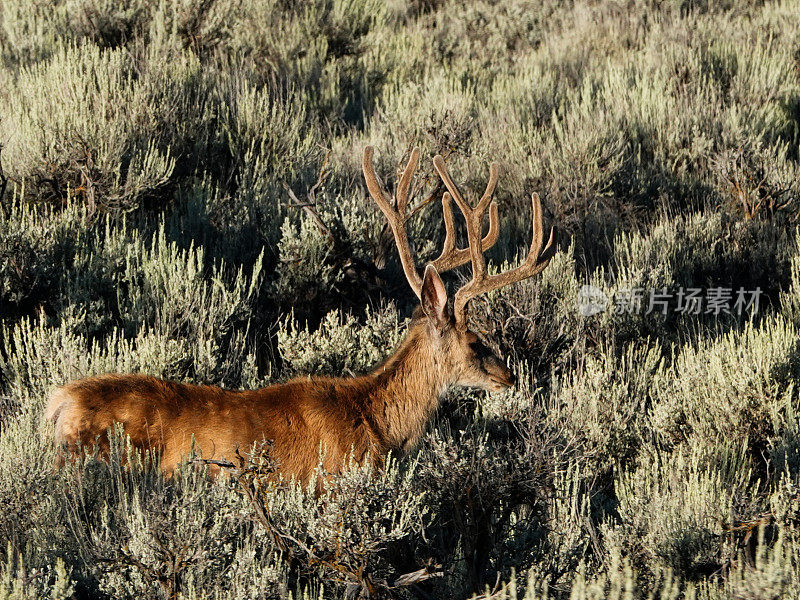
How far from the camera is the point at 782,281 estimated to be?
24.7ft

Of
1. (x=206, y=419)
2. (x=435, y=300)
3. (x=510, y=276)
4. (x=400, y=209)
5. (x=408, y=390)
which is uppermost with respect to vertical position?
(x=400, y=209)

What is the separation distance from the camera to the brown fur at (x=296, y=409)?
430cm

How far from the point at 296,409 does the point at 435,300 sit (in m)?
0.95

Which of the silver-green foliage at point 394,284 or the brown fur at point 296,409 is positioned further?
the brown fur at point 296,409

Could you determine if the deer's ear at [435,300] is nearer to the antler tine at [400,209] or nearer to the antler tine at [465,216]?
the antler tine at [400,209]

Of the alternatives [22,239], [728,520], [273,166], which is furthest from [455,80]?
[728,520]

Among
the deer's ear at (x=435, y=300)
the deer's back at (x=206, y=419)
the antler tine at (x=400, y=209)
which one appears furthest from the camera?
the antler tine at (x=400, y=209)

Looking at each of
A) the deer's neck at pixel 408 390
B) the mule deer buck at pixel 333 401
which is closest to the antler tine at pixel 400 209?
the mule deer buck at pixel 333 401

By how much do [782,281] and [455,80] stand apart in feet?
16.3

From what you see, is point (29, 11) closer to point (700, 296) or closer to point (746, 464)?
point (700, 296)

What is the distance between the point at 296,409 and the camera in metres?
4.62

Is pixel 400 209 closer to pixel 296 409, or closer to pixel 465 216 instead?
pixel 465 216

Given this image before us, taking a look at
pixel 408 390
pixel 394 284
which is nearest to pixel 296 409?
pixel 408 390

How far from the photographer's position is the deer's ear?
15.8 ft
